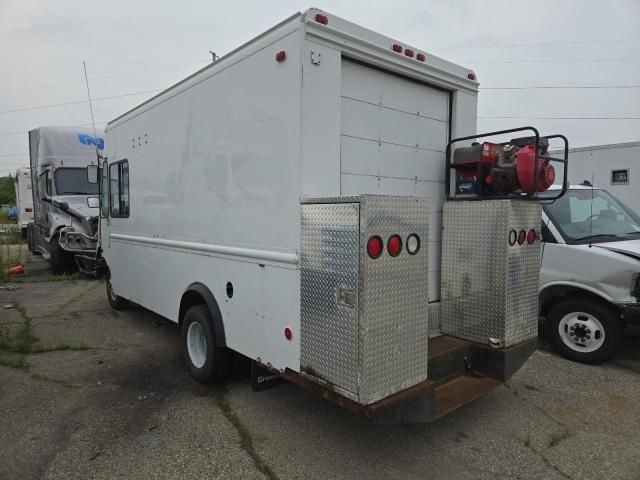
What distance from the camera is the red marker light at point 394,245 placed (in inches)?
105

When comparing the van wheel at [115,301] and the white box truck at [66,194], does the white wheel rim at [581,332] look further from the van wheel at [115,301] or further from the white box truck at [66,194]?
the white box truck at [66,194]

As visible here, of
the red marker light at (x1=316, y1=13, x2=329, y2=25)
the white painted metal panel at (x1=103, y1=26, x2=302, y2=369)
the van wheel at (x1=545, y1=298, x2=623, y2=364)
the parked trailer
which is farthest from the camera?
the parked trailer

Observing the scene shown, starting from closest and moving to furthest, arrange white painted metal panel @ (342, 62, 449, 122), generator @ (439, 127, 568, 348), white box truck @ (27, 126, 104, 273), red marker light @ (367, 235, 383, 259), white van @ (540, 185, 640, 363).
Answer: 1. red marker light @ (367, 235, 383, 259)
2. white painted metal panel @ (342, 62, 449, 122)
3. generator @ (439, 127, 568, 348)
4. white van @ (540, 185, 640, 363)
5. white box truck @ (27, 126, 104, 273)

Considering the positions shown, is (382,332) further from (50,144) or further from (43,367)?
(50,144)

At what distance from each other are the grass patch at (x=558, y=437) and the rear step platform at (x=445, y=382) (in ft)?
1.79

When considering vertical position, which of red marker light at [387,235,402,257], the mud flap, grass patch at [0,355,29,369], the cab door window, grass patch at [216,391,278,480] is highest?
the cab door window

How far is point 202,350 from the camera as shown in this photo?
440cm

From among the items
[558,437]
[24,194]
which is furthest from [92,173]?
[24,194]

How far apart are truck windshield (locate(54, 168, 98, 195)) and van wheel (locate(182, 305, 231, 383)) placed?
827 centimetres

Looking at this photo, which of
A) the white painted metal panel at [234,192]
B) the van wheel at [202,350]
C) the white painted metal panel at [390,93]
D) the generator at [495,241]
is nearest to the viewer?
the white painted metal panel at [234,192]

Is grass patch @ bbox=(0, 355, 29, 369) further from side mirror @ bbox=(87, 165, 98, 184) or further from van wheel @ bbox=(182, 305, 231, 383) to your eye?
side mirror @ bbox=(87, 165, 98, 184)

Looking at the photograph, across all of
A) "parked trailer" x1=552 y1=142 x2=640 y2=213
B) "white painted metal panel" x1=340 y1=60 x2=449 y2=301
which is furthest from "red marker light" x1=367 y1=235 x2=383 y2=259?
"parked trailer" x1=552 y1=142 x2=640 y2=213

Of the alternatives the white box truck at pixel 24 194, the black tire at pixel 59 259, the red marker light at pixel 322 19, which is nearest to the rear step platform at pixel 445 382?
the red marker light at pixel 322 19

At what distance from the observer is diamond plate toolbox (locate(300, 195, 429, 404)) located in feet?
8.45
